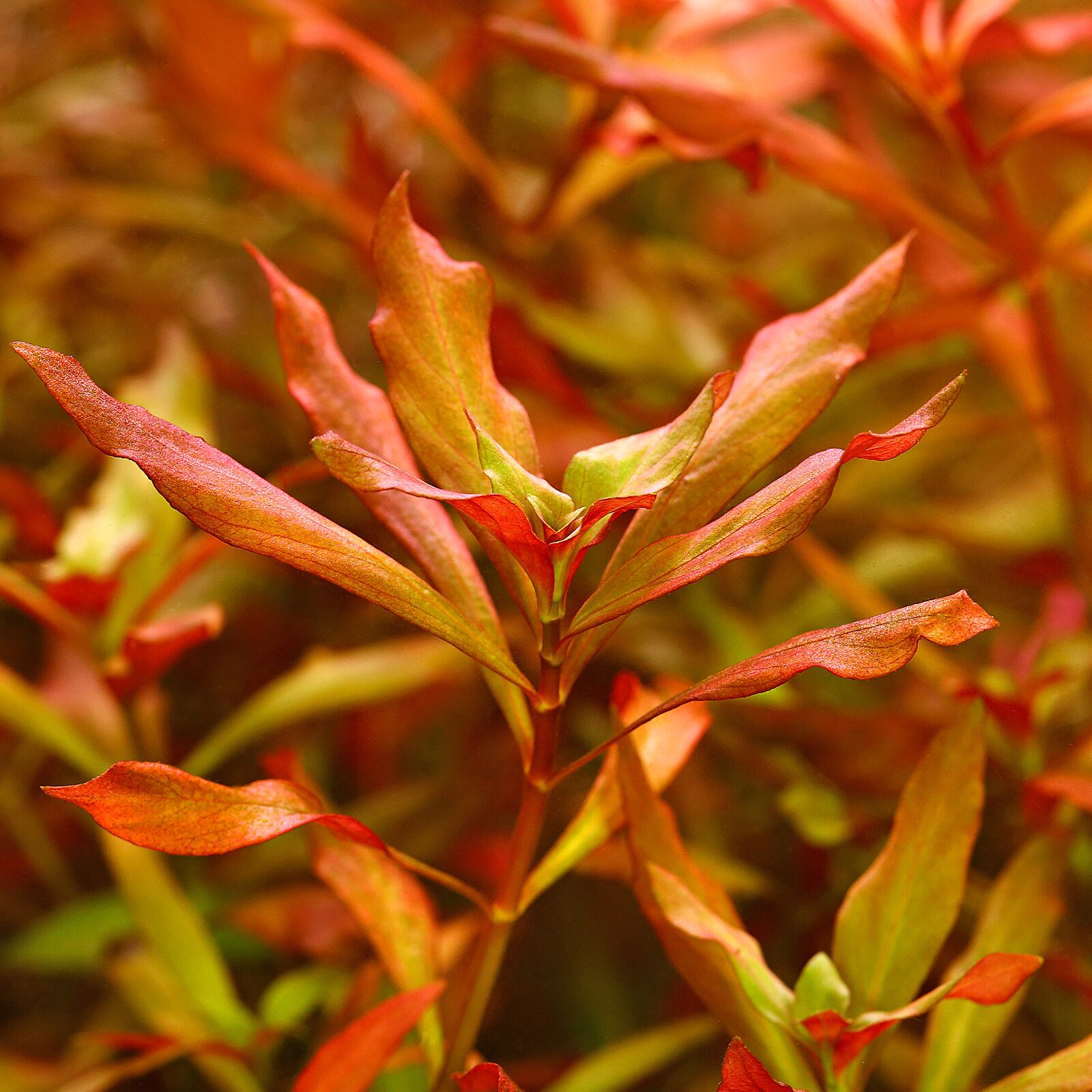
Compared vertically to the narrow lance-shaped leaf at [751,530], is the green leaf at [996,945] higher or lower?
lower

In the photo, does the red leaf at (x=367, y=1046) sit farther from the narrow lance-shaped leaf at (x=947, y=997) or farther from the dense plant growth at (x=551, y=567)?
the narrow lance-shaped leaf at (x=947, y=997)

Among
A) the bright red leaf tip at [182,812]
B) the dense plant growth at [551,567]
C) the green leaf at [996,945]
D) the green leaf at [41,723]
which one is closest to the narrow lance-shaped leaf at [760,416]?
A: the dense plant growth at [551,567]

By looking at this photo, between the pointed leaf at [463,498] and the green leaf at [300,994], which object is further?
the green leaf at [300,994]

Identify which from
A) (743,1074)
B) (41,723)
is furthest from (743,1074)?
(41,723)

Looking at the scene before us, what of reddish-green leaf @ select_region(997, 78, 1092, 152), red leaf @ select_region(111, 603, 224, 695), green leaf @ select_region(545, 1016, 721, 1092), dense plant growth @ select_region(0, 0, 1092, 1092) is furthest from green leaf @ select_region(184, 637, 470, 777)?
reddish-green leaf @ select_region(997, 78, 1092, 152)

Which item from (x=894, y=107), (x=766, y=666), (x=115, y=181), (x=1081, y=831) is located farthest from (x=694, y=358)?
(x=115, y=181)

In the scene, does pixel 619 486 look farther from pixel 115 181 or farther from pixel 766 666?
pixel 115 181

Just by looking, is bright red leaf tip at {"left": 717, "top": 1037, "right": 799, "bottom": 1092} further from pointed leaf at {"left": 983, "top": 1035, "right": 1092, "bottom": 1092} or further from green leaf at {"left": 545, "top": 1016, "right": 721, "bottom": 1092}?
green leaf at {"left": 545, "top": 1016, "right": 721, "bottom": 1092}
